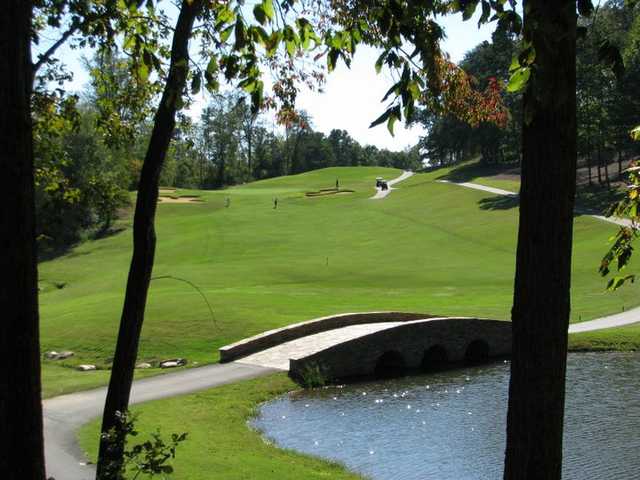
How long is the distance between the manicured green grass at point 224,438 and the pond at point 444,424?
2.00 feet

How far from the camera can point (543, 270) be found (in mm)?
4402

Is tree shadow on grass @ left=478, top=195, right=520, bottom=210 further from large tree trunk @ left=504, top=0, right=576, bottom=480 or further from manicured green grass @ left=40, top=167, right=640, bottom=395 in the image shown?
large tree trunk @ left=504, top=0, right=576, bottom=480

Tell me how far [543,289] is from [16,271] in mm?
3267

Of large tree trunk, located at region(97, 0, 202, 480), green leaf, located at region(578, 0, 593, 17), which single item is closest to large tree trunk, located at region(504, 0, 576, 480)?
green leaf, located at region(578, 0, 593, 17)

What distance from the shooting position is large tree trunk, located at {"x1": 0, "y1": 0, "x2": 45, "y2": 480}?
4.43 meters

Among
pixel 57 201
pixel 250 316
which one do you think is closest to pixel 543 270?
pixel 57 201

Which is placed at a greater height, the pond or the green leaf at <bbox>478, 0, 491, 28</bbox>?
the green leaf at <bbox>478, 0, 491, 28</bbox>

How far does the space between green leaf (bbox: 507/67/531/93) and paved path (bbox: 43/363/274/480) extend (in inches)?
433

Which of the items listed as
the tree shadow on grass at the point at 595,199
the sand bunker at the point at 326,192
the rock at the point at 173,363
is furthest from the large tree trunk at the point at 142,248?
the sand bunker at the point at 326,192

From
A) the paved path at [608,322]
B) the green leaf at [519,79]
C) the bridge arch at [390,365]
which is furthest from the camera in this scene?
the paved path at [608,322]

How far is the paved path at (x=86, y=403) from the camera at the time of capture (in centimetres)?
1313

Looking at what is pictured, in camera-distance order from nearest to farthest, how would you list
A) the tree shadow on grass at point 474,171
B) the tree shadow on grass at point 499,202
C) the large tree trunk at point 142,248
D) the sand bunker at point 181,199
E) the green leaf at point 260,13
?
the green leaf at point 260,13, the large tree trunk at point 142,248, the tree shadow on grass at point 499,202, the sand bunker at point 181,199, the tree shadow on grass at point 474,171

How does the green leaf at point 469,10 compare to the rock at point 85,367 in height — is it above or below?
above

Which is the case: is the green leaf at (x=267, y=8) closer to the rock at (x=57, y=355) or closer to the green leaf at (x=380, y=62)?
the green leaf at (x=380, y=62)
